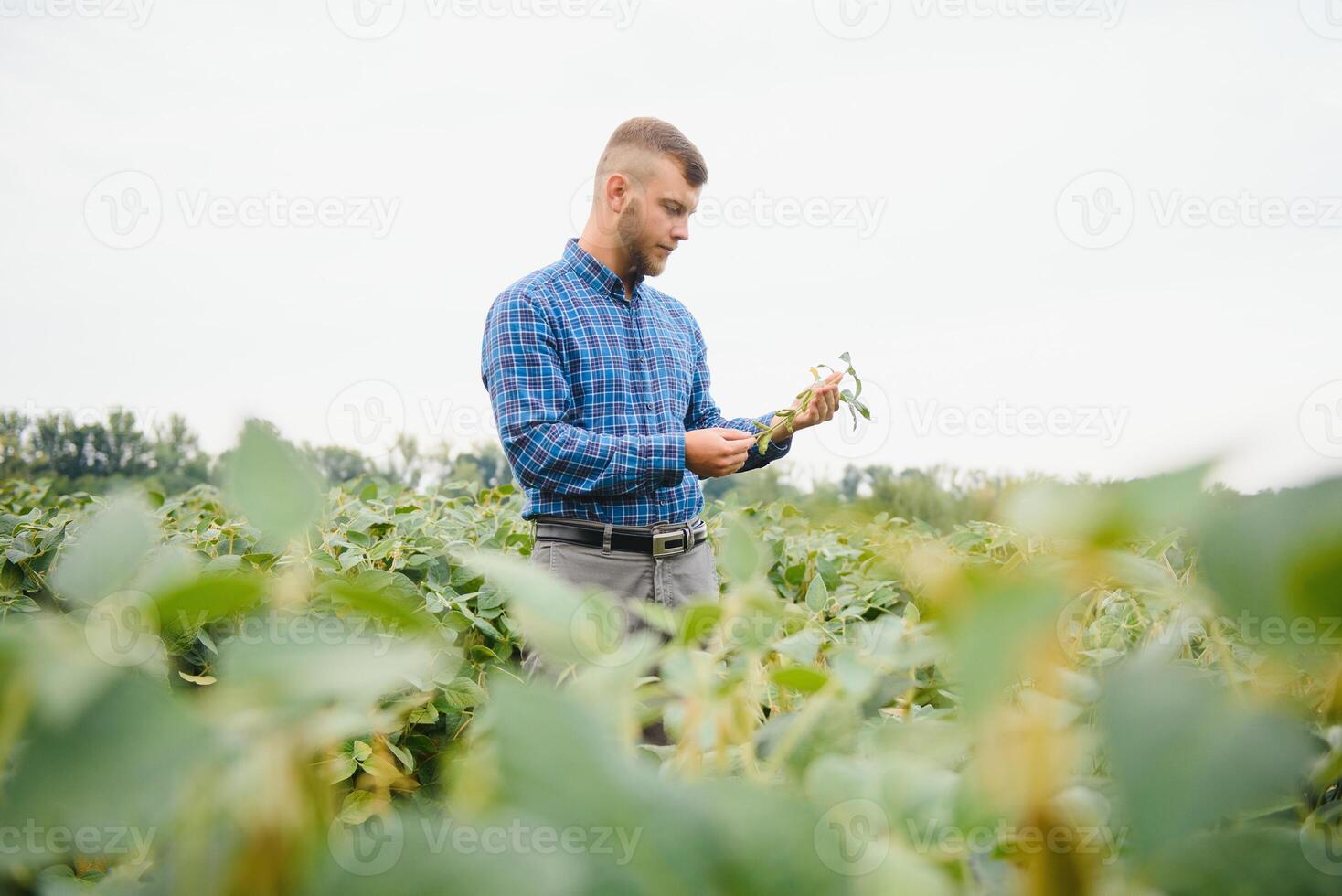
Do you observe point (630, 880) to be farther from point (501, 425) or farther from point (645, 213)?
point (645, 213)

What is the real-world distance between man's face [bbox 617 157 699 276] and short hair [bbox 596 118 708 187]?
0.12 feet

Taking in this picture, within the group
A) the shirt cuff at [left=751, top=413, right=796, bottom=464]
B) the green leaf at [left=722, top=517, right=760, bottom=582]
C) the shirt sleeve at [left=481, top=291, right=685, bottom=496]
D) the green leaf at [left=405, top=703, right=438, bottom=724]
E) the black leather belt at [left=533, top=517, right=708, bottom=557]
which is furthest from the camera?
the shirt cuff at [left=751, top=413, right=796, bottom=464]

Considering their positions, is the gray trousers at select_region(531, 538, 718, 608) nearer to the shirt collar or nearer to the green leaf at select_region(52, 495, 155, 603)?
the shirt collar

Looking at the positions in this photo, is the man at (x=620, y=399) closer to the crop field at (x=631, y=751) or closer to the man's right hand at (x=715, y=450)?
the man's right hand at (x=715, y=450)

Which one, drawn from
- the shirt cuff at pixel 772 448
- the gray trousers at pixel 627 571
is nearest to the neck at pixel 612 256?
the shirt cuff at pixel 772 448

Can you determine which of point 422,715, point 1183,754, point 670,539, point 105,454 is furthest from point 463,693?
point 105,454

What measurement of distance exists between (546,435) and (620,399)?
1.15 ft

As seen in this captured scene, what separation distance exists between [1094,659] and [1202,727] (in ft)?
1.22

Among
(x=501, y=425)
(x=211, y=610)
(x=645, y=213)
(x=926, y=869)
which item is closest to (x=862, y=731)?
(x=926, y=869)

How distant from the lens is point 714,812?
262mm

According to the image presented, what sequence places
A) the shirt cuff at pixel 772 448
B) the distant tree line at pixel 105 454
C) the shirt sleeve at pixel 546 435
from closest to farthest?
Result: the shirt sleeve at pixel 546 435
the shirt cuff at pixel 772 448
the distant tree line at pixel 105 454

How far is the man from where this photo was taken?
7.89ft

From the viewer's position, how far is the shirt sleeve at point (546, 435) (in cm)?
238

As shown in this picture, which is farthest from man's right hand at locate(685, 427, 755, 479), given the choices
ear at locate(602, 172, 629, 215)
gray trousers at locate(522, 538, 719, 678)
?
ear at locate(602, 172, 629, 215)
